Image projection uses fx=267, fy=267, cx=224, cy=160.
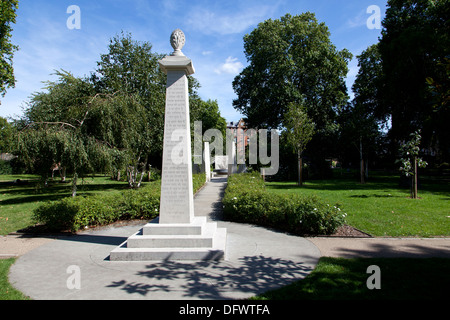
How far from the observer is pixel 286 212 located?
838cm

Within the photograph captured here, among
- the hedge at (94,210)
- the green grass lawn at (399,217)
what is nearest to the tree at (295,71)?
the green grass lawn at (399,217)

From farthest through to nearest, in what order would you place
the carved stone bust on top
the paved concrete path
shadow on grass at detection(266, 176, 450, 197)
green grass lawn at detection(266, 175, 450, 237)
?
shadow on grass at detection(266, 176, 450, 197)
green grass lawn at detection(266, 175, 450, 237)
the carved stone bust on top
the paved concrete path

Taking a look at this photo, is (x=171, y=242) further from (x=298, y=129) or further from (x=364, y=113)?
(x=364, y=113)

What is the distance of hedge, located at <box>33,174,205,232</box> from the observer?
8117 mm

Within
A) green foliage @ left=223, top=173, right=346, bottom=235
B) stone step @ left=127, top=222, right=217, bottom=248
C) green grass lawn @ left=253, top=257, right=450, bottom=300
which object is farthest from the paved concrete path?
green foliage @ left=223, top=173, right=346, bottom=235

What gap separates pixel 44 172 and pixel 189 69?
9.85 metres

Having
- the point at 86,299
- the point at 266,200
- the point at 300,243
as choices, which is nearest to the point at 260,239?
the point at 300,243

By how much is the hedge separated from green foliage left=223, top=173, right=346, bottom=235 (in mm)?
3020

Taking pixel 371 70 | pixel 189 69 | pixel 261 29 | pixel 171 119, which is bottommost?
pixel 171 119

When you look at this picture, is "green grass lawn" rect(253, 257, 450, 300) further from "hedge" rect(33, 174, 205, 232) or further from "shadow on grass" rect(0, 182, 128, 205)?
"shadow on grass" rect(0, 182, 128, 205)

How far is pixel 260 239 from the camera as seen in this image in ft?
23.7
